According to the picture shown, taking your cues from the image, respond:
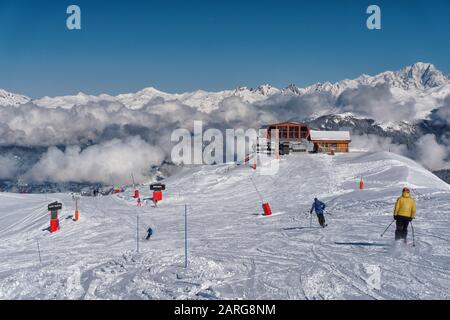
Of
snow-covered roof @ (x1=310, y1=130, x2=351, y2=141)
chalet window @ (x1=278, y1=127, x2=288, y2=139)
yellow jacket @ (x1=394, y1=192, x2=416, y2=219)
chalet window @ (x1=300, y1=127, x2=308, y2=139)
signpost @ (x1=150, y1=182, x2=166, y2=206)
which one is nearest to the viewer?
yellow jacket @ (x1=394, y1=192, x2=416, y2=219)

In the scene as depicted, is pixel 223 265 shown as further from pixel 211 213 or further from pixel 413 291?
pixel 211 213

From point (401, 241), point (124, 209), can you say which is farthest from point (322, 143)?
point (401, 241)

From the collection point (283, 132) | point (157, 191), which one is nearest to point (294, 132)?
point (283, 132)

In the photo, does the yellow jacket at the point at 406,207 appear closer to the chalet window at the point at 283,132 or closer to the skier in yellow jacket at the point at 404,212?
the skier in yellow jacket at the point at 404,212

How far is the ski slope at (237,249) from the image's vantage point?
36.3ft

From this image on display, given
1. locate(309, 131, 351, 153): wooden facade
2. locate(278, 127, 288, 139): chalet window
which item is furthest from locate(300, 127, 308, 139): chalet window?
locate(309, 131, 351, 153): wooden facade

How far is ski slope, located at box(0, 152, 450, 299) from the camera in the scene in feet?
36.3

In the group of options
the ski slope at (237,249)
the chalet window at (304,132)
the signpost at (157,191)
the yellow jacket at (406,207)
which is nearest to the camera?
the ski slope at (237,249)

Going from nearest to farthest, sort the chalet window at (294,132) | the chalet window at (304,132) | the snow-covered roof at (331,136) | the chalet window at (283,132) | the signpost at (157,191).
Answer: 1. the signpost at (157,191)
2. the snow-covered roof at (331,136)
3. the chalet window at (304,132)
4. the chalet window at (294,132)
5. the chalet window at (283,132)

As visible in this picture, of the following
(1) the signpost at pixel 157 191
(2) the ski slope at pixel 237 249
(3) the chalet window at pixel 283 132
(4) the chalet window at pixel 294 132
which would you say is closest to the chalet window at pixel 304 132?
(4) the chalet window at pixel 294 132

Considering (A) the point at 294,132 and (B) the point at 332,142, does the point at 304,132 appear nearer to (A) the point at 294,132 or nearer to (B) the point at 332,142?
(A) the point at 294,132

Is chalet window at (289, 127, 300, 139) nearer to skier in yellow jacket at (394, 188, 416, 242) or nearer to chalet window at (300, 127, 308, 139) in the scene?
chalet window at (300, 127, 308, 139)
